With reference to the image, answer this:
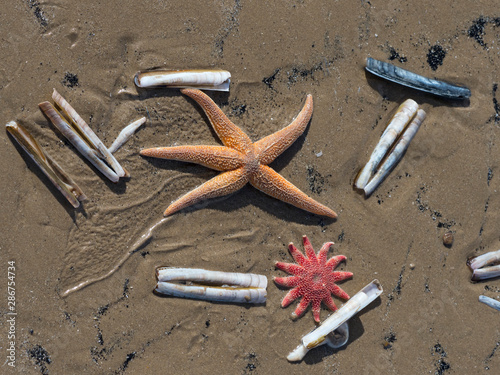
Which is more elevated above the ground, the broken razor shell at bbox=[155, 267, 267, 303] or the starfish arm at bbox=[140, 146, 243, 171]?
the starfish arm at bbox=[140, 146, 243, 171]

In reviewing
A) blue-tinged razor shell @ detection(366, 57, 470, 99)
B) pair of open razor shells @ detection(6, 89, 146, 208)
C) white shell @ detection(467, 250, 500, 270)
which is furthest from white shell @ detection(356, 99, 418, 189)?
pair of open razor shells @ detection(6, 89, 146, 208)

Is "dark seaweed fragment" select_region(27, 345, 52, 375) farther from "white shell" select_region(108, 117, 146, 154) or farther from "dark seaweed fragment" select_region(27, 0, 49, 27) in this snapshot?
"dark seaweed fragment" select_region(27, 0, 49, 27)

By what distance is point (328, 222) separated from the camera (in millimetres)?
6066

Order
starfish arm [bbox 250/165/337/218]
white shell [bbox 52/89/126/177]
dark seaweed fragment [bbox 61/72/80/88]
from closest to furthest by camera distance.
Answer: white shell [bbox 52/89/126/177] < dark seaweed fragment [bbox 61/72/80/88] < starfish arm [bbox 250/165/337/218]

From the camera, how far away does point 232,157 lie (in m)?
5.50

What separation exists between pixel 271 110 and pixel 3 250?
173 inches

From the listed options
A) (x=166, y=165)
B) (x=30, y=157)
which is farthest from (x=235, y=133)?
(x=30, y=157)

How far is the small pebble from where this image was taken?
6.18 meters

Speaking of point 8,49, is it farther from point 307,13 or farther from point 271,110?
point 307,13

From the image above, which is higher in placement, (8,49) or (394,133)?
(8,49)

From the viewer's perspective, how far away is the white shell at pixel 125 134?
546cm

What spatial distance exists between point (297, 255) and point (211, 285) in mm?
1398

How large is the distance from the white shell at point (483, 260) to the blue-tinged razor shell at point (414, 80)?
2.65m

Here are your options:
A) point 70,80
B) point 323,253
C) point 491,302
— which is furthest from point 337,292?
point 70,80
